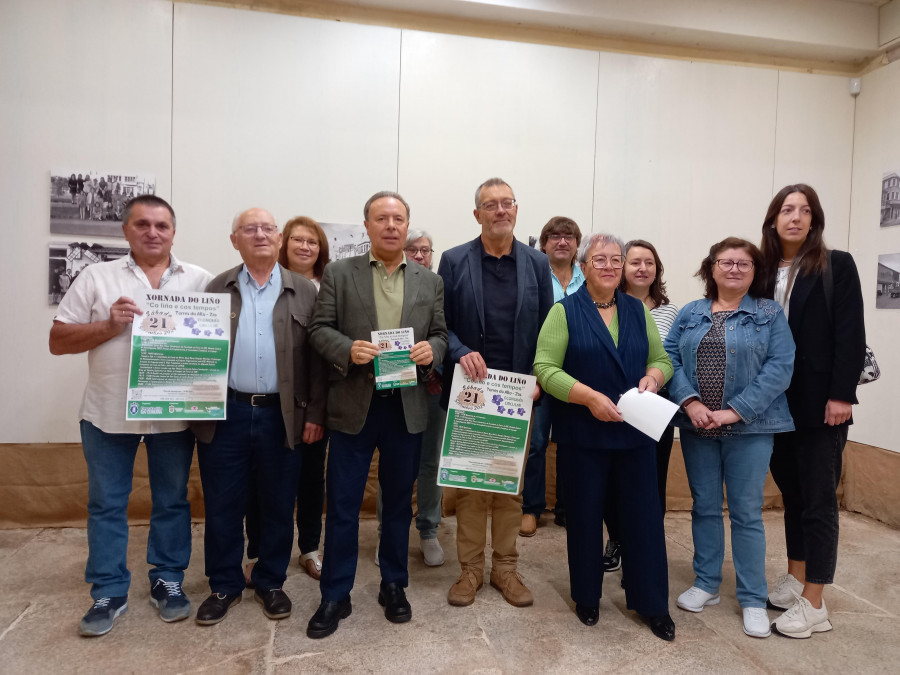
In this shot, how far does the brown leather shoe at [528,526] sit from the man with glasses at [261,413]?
1701mm

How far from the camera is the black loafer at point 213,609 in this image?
2.55 metres

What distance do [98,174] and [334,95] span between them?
5.44ft

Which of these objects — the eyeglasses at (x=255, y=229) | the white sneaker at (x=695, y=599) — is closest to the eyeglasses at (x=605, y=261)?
the eyeglasses at (x=255, y=229)

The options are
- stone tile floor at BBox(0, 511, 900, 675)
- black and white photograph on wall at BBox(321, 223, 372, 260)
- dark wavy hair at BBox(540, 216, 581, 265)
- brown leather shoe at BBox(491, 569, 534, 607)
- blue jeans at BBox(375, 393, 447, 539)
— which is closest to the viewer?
stone tile floor at BBox(0, 511, 900, 675)

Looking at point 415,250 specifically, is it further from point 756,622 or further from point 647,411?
point 756,622

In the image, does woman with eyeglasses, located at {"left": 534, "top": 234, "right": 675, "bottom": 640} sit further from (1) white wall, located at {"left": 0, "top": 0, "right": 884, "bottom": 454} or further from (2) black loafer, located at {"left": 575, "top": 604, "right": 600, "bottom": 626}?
(1) white wall, located at {"left": 0, "top": 0, "right": 884, "bottom": 454}

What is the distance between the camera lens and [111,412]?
2436 mm

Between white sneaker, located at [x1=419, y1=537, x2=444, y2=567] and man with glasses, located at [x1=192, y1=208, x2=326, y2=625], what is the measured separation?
2.96ft

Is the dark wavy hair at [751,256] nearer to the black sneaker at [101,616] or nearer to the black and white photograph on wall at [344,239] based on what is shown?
the black and white photograph on wall at [344,239]

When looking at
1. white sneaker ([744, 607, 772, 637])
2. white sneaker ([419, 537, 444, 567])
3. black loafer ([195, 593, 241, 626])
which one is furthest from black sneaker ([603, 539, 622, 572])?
black loafer ([195, 593, 241, 626])

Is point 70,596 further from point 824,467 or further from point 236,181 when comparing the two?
point 824,467

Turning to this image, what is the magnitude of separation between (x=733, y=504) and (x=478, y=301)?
5.17 feet

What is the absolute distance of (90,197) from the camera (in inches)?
145

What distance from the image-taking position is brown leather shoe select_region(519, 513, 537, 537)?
12.4 feet
